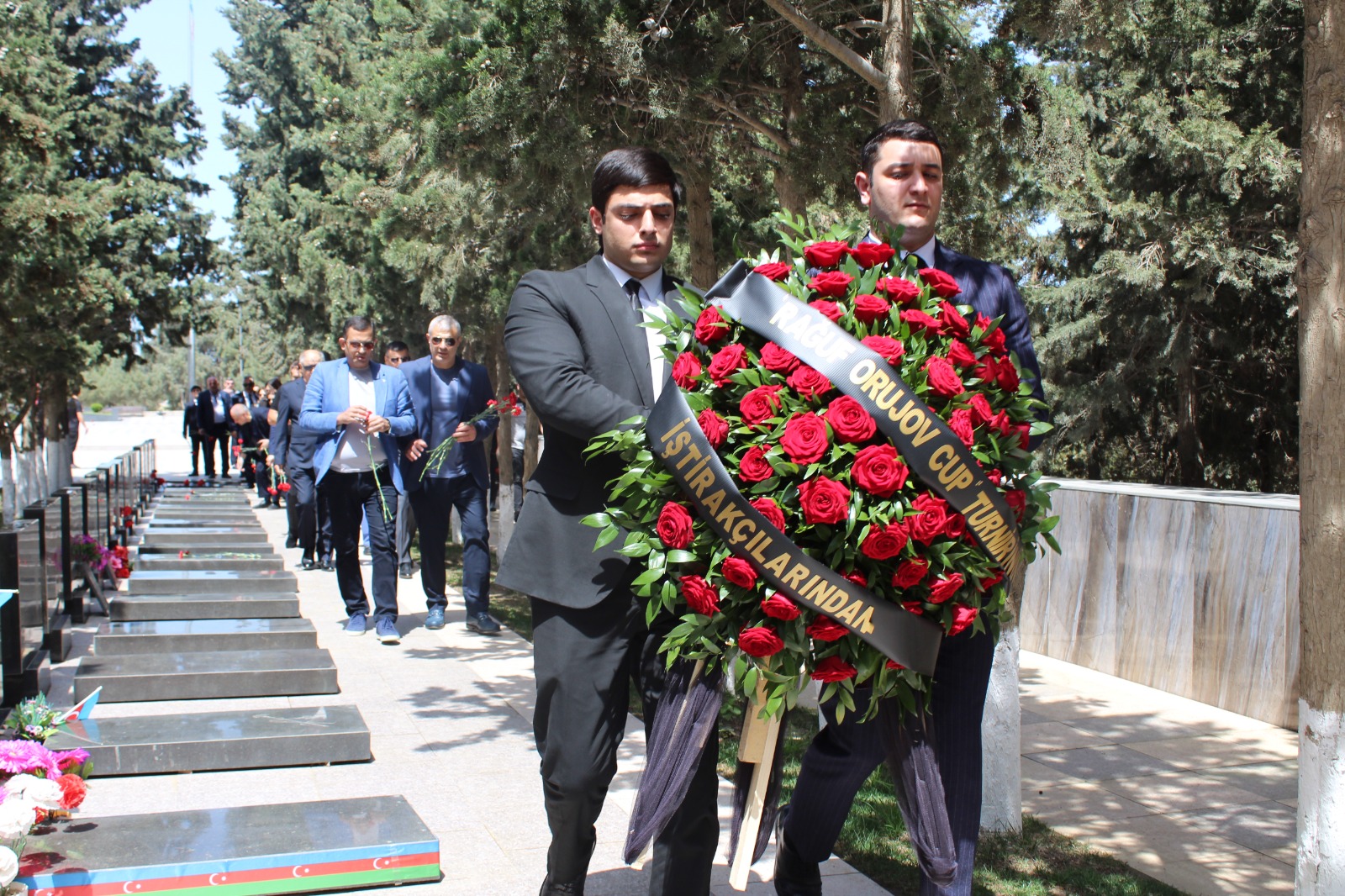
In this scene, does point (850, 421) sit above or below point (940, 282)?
below

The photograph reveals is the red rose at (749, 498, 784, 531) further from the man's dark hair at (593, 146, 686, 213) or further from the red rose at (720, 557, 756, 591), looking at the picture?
the man's dark hair at (593, 146, 686, 213)

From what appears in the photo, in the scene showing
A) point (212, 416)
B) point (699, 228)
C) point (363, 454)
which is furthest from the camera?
point (212, 416)

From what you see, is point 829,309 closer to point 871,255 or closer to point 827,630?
point 871,255

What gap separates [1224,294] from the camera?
59.7 feet

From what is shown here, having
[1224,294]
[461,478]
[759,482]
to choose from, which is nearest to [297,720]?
[461,478]

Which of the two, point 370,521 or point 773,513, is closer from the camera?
point 773,513

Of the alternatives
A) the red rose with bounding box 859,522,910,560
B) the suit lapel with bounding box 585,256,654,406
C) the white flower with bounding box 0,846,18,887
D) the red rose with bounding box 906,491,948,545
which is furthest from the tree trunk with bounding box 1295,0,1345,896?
the white flower with bounding box 0,846,18,887

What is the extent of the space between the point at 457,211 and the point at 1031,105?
21.5ft

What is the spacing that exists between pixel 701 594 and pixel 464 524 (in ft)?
20.3

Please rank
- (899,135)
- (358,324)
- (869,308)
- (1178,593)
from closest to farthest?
(869,308) → (899,135) → (1178,593) → (358,324)

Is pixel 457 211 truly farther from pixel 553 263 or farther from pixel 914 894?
pixel 914 894

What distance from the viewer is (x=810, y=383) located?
108 inches

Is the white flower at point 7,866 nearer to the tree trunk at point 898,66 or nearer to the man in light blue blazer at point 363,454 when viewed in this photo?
the tree trunk at point 898,66

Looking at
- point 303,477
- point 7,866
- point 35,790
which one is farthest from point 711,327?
point 303,477
